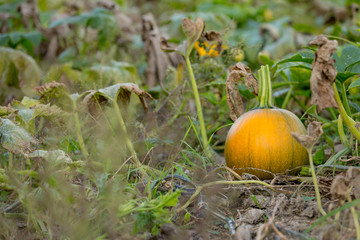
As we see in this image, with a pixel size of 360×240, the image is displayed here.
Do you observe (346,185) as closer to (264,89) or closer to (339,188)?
(339,188)

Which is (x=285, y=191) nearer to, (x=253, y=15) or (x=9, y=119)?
(x=9, y=119)

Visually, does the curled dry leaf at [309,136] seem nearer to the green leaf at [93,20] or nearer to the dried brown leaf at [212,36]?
the dried brown leaf at [212,36]

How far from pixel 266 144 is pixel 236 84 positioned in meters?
0.33

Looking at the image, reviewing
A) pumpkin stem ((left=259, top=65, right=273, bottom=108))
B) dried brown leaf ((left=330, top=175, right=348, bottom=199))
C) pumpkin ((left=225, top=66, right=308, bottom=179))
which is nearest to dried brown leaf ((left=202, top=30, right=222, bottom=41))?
pumpkin stem ((left=259, top=65, right=273, bottom=108))

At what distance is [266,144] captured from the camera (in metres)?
1.62

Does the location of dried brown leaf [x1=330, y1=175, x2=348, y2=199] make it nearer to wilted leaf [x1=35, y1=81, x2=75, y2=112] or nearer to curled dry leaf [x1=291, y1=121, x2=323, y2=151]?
curled dry leaf [x1=291, y1=121, x2=323, y2=151]

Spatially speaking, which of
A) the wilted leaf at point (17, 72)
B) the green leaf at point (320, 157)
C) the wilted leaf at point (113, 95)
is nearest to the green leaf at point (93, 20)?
the wilted leaf at point (17, 72)

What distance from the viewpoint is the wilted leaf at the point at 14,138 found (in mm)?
1506

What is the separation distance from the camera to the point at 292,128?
1620mm

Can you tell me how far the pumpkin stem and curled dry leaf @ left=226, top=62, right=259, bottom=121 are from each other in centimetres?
5

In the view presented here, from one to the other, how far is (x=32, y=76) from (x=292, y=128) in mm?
1780

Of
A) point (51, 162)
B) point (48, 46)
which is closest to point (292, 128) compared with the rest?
point (51, 162)

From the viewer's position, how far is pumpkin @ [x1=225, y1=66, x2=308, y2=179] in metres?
1.62

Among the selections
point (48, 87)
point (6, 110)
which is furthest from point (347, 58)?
point (6, 110)
